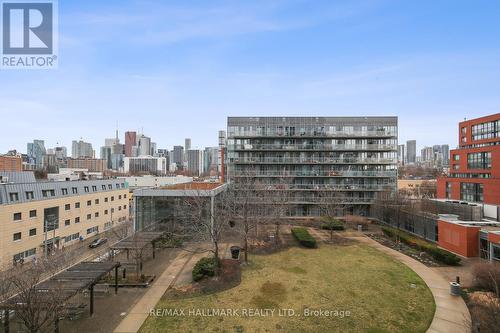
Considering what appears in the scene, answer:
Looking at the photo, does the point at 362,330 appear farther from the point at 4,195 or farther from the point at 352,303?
the point at 4,195

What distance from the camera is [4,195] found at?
28.4m

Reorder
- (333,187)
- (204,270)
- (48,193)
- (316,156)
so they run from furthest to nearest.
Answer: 1. (316,156)
2. (333,187)
3. (48,193)
4. (204,270)

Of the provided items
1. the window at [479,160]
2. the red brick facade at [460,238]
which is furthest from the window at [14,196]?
the window at [479,160]

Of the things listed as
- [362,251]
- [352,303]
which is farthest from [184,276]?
[362,251]

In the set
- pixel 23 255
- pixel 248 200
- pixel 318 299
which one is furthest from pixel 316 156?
pixel 23 255

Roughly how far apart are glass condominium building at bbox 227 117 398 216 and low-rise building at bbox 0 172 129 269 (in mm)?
22964

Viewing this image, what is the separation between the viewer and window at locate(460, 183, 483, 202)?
4863cm

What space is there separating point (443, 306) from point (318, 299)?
749cm

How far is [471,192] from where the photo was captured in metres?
→ 50.5

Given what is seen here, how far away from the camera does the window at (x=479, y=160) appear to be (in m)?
47.8

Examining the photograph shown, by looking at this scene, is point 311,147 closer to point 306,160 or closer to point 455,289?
point 306,160

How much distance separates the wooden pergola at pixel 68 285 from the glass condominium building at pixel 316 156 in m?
33.8

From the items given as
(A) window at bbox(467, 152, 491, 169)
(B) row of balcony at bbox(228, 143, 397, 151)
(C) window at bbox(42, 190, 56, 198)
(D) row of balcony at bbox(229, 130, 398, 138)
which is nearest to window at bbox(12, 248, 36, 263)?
(C) window at bbox(42, 190, 56, 198)

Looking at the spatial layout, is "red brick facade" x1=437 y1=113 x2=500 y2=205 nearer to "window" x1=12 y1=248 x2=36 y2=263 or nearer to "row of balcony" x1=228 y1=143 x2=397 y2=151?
"row of balcony" x1=228 y1=143 x2=397 y2=151
